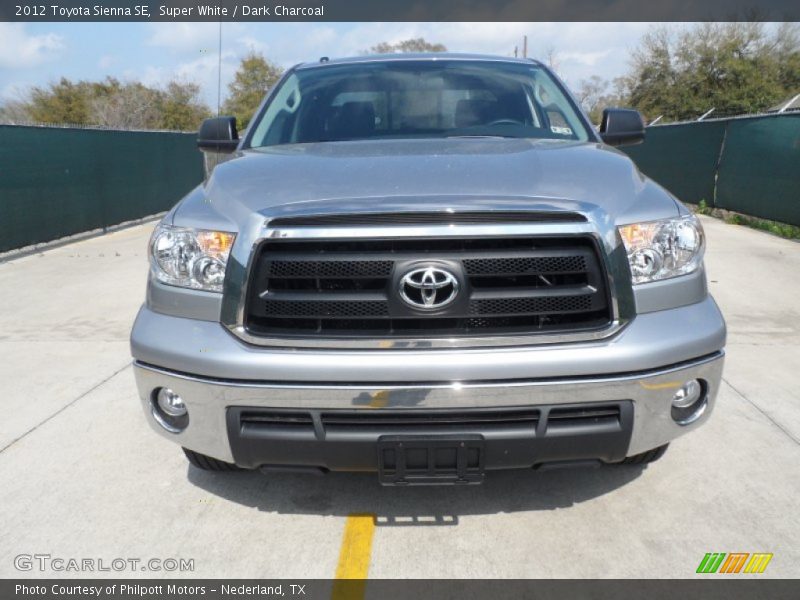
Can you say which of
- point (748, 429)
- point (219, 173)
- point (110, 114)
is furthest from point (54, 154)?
point (110, 114)

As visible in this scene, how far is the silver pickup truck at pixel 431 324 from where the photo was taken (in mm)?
2291

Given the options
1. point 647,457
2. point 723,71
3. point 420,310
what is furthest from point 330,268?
point 723,71

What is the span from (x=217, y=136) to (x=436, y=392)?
242 centimetres

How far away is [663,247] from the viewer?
8.07ft

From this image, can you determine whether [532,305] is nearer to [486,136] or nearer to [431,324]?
[431,324]

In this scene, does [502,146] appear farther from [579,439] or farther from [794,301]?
[794,301]

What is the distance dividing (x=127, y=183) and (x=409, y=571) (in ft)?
41.2

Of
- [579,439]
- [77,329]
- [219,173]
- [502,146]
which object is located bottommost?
[77,329]

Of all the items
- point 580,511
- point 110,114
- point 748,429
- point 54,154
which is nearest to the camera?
point 580,511

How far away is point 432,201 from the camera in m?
2.30
